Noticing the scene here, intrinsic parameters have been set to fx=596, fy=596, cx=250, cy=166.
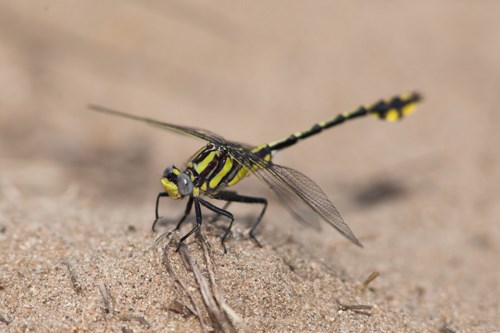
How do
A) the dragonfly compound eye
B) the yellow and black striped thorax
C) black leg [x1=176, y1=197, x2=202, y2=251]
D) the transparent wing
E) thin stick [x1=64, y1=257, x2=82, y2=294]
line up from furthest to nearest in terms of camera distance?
the yellow and black striped thorax → the dragonfly compound eye → the transparent wing → black leg [x1=176, y1=197, x2=202, y2=251] → thin stick [x1=64, y1=257, x2=82, y2=294]

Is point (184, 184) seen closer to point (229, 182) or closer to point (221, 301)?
point (229, 182)

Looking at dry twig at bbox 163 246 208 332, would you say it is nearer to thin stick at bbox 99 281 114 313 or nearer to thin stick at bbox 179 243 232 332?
thin stick at bbox 179 243 232 332

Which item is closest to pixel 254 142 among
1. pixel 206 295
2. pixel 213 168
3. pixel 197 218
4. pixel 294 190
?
pixel 213 168

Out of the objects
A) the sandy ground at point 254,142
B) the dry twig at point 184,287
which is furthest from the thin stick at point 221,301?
the dry twig at point 184,287

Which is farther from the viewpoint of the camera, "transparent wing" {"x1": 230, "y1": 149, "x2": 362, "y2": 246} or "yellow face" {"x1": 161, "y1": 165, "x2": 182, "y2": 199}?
"yellow face" {"x1": 161, "y1": 165, "x2": 182, "y2": 199}

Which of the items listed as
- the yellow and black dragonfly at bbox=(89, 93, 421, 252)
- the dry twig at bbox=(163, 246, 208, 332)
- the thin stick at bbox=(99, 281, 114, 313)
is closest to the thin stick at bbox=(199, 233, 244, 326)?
the dry twig at bbox=(163, 246, 208, 332)

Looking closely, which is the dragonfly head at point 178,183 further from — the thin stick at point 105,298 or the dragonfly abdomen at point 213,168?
the thin stick at point 105,298
